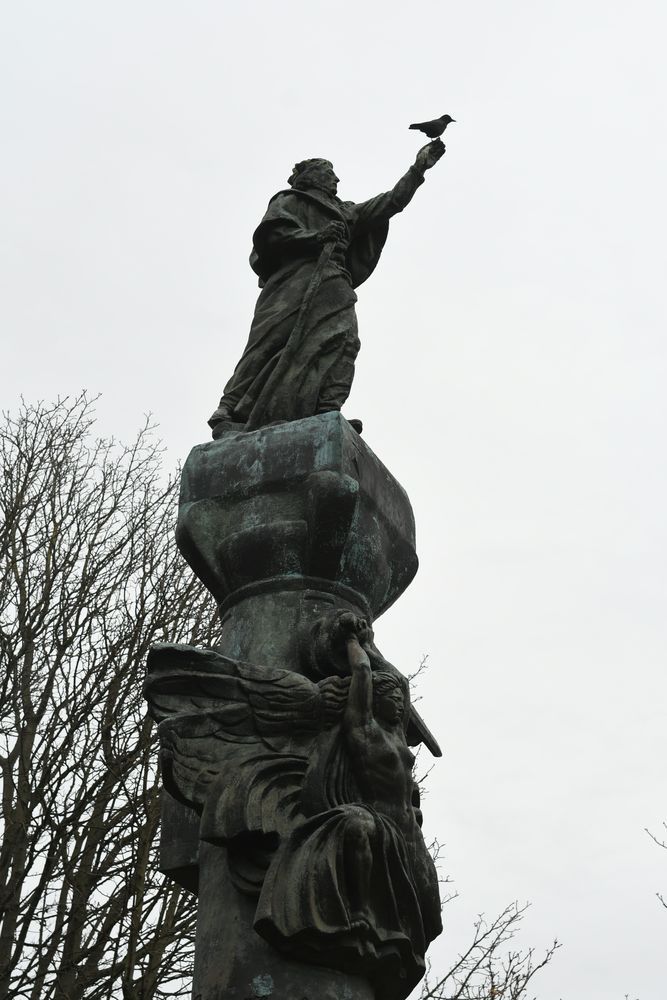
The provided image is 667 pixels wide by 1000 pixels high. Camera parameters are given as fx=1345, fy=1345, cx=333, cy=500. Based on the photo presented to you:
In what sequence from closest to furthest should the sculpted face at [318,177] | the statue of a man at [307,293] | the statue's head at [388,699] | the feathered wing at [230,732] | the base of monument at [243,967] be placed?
the base of monument at [243,967] < the feathered wing at [230,732] < the statue's head at [388,699] < the statue of a man at [307,293] < the sculpted face at [318,177]

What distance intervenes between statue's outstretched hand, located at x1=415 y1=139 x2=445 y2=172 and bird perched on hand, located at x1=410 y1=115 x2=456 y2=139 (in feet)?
0.18

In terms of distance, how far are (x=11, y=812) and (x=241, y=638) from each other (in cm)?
705

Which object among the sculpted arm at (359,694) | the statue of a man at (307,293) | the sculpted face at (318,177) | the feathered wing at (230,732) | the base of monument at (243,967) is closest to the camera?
the base of monument at (243,967)

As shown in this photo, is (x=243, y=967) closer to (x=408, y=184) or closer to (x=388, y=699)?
(x=388, y=699)

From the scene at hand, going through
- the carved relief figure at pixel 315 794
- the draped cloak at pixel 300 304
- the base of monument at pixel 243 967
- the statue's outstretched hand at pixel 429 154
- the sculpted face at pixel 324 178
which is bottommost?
the base of monument at pixel 243 967

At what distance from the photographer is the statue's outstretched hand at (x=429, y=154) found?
626cm

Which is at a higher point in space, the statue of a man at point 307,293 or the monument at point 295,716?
the statue of a man at point 307,293

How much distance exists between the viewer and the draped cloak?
5.73m

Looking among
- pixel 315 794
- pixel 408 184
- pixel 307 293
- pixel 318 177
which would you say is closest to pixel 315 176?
pixel 318 177

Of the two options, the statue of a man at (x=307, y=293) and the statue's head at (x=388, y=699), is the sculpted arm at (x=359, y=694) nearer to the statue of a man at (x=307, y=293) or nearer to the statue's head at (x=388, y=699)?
the statue's head at (x=388, y=699)

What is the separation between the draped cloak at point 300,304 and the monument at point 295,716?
16 millimetres

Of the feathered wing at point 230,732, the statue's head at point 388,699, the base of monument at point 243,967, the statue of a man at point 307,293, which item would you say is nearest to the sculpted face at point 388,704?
the statue's head at point 388,699

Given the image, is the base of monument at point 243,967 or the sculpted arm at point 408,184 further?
the sculpted arm at point 408,184

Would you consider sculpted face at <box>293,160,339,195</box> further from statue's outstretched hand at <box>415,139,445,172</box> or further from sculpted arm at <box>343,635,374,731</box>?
sculpted arm at <box>343,635,374,731</box>
